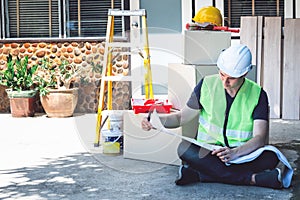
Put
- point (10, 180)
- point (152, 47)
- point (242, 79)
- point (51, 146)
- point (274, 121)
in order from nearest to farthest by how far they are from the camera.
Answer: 1. point (242, 79)
2. point (10, 180)
3. point (51, 146)
4. point (274, 121)
5. point (152, 47)

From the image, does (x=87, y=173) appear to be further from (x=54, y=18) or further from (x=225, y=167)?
(x=54, y=18)

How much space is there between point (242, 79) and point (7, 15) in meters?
5.12

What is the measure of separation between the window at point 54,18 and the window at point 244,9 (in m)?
1.57

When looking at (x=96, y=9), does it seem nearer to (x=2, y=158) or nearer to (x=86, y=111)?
(x=86, y=111)

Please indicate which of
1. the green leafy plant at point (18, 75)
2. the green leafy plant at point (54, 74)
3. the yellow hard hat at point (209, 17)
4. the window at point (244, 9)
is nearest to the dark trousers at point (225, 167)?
the yellow hard hat at point (209, 17)

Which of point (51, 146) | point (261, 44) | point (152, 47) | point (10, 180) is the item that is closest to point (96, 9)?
point (152, 47)

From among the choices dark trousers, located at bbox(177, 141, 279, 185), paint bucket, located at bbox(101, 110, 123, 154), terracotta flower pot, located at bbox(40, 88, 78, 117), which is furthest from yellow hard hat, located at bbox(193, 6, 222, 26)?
terracotta flower pot, located at bbox(40, 88, 78, 117)

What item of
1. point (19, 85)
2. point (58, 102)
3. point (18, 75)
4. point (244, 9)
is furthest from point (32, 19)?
point (244, 9)

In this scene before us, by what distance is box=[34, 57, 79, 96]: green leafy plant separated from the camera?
25.3 feet

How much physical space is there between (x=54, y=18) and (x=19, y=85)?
1.14 metres

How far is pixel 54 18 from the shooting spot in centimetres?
802

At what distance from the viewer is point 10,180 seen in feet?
13.9

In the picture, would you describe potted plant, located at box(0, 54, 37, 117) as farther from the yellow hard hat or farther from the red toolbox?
the yellow hard hat

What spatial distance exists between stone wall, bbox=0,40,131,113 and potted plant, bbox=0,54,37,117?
0.21 m
